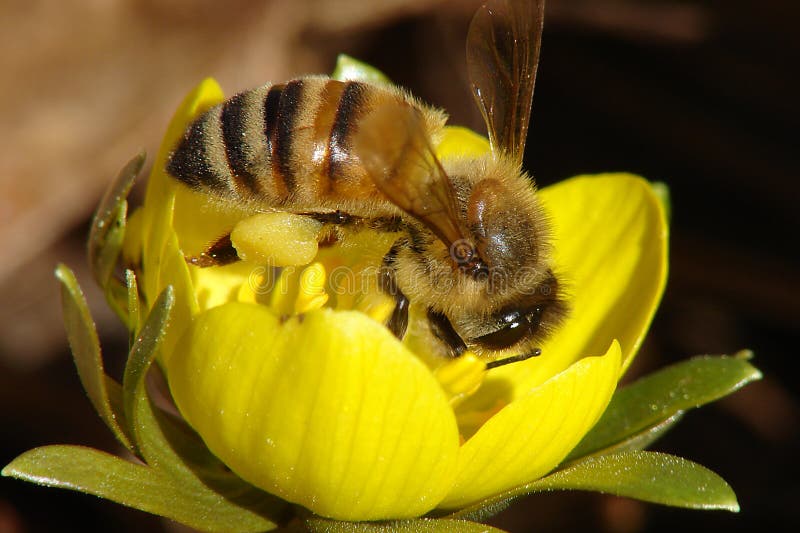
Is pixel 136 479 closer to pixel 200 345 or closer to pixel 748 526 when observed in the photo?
pixel 200 345

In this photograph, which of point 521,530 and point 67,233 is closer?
point 521,530

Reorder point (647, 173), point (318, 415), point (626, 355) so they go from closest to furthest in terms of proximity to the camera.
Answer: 1. point (318, 415)
2. point (626, 355)
3. point (647, 173)

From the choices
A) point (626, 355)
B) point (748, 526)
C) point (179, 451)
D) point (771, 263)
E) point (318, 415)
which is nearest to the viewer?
point (318, 415)

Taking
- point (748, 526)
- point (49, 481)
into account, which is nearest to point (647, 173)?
point (748, 526)

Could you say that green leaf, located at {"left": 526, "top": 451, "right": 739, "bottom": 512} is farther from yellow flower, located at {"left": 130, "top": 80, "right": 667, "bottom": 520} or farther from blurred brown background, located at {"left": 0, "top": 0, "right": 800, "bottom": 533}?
blurred brown background, located at {"left": 0, "top": 0, "right": 800, "bottom": 533}

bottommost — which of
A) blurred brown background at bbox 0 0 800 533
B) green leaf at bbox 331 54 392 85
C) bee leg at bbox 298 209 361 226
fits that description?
blurred brown background at bbox 0 0 800 533

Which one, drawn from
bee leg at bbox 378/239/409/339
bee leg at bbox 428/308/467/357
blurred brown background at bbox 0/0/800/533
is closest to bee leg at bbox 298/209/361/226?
bee leg at bbox 378/239/409/339

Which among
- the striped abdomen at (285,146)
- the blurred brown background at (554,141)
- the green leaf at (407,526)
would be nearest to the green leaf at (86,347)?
the striped abdomen at (285,146)
